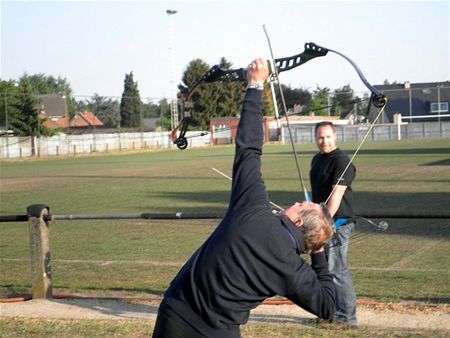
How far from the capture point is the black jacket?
11.9 ft

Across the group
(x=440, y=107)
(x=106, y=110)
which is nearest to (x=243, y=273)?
(x=440, y=107)

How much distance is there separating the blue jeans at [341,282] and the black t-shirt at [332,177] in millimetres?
203

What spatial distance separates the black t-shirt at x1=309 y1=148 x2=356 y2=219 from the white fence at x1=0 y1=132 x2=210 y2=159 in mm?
50284

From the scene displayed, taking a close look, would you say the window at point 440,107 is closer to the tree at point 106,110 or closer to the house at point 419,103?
the house at point 419,103

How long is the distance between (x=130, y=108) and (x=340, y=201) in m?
107

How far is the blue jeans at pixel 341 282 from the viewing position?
723 centimetres

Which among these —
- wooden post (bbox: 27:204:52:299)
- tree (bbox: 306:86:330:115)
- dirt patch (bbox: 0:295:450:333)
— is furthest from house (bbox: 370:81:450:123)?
dirt patch (bbox: 0:295:450:333)

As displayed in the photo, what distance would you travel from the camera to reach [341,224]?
7.29 m

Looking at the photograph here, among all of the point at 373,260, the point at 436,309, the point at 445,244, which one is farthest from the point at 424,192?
the point at 436,309

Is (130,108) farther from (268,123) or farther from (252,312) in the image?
(252,312)

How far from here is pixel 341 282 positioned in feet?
23.8

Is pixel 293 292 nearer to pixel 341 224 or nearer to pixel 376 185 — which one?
pixel 341 224

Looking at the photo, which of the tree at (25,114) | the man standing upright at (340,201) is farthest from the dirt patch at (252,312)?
the tree at (25,114)

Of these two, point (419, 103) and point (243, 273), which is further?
point (419, 103)
